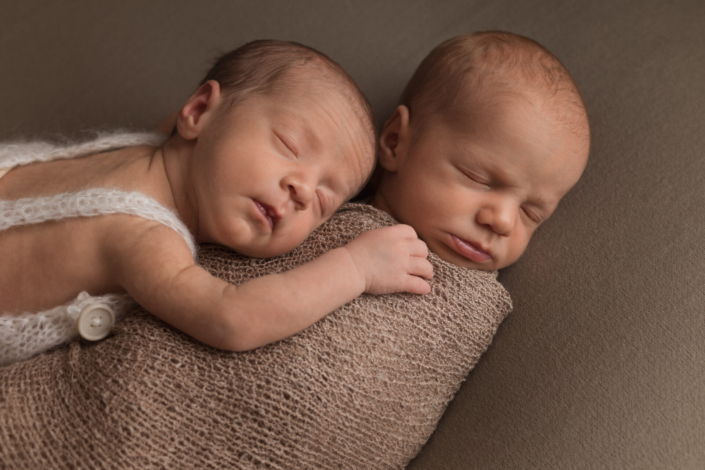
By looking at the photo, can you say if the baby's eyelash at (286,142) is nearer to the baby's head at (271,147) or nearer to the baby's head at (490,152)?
the baby's head at (271,147)

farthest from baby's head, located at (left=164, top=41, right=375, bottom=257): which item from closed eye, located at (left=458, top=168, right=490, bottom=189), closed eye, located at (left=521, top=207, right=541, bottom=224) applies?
closed eye, located at (left=521, top=207, right=541, bottom=224)

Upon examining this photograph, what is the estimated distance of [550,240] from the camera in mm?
1267

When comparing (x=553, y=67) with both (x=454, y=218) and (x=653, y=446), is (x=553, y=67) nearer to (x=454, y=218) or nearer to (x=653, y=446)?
(x=454, y=218)

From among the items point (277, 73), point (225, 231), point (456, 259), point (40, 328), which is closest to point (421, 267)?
point (456, 259)

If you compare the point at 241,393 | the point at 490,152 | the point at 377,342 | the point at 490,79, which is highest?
the point at 490,79

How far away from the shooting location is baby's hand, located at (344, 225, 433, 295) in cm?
100

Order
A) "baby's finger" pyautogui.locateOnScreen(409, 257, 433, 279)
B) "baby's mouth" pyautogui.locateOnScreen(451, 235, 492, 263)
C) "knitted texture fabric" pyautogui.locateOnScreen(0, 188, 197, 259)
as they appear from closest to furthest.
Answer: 1. "knitted texture fabric" pyautogui.locateOnScreen(0, 188, 197, 259)
2. "baby's finger" pyautogui.locateOnScreen(409, 257, 433, 279)
3. "baby's mouth" pyautogui.locateOnScreen(451, 235, 492, 263)

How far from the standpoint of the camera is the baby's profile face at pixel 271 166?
987 millimetres

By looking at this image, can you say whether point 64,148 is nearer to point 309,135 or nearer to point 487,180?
point 309,135

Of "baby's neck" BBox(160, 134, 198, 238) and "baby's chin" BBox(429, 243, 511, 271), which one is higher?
"baby's chin" BBox(429, 243, 511, 271)

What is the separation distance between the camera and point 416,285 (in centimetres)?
105

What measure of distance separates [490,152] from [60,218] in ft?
2.85

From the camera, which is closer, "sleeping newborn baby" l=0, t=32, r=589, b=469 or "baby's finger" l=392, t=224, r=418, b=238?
"sleeping newborn baby" l=0, t=32, r=589, b=469

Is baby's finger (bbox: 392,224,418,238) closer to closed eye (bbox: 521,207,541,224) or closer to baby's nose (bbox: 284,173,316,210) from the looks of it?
baby's nose (bbox: 284,173,316,210)
